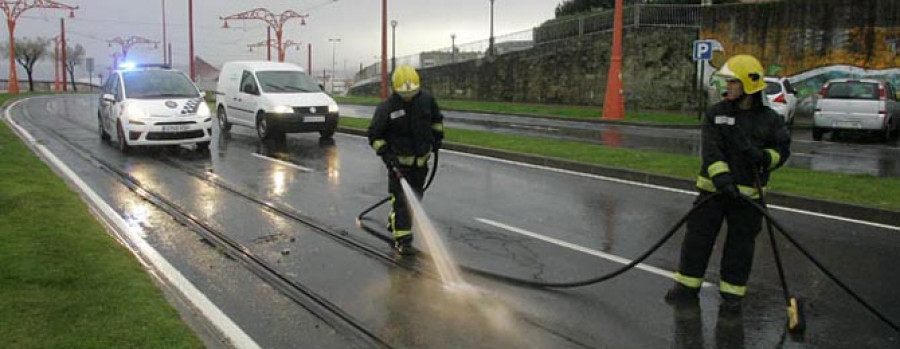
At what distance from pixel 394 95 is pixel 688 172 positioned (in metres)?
5.87

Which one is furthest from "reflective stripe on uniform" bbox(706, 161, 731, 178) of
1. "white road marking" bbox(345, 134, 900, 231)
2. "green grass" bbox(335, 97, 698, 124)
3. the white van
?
"green grass" bbox(335, 97, 698, 124)

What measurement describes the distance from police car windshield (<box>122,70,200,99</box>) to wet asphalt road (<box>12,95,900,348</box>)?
3479 mm

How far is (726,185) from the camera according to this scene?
493 cm

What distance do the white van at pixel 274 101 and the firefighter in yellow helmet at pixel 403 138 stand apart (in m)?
10.2

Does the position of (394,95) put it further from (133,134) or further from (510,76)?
(510,76)

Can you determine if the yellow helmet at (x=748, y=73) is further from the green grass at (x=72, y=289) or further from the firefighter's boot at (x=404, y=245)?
the green grass at (x=72, y=289)

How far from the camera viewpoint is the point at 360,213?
27.7 feet

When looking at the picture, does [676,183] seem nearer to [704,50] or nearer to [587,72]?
[704,50]

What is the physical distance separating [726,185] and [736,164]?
0.94 ft

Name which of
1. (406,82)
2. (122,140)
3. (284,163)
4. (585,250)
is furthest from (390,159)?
(122,140)

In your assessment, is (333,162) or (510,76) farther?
(510,76)

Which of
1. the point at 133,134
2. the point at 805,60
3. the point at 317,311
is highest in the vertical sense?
the point at 805,60

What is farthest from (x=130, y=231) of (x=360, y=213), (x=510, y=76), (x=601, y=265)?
(x=510, y=76)

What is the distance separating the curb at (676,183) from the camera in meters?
8.22
